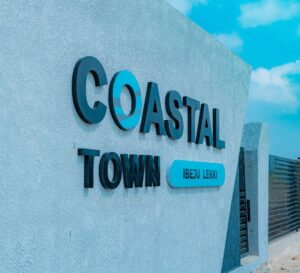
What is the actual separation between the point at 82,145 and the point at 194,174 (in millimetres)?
2629

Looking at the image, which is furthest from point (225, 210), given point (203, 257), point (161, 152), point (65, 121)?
point (65, 121)

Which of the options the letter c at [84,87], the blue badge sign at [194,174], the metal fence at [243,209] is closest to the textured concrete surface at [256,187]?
the metal fence at [243,209]

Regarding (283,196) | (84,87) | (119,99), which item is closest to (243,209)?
(283,196)

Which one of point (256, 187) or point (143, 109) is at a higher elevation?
point (143, 109)

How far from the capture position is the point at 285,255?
1193cm

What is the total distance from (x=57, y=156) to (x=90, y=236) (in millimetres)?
897

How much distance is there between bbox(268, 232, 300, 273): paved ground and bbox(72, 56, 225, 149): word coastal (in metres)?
4.26

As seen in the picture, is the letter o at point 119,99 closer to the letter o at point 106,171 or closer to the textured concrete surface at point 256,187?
the letter o at point 106,171

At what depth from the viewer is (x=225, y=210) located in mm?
7824

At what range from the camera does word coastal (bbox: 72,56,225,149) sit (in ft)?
14.1

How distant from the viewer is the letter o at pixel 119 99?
186 inches

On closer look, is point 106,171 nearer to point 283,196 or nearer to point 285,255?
point 285,255

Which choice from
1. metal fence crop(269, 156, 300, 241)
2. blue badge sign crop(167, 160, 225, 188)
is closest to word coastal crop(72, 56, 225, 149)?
blue badge sign crop(167, 160, 225, 188)

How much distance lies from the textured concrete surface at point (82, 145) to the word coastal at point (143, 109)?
0.28 feet
